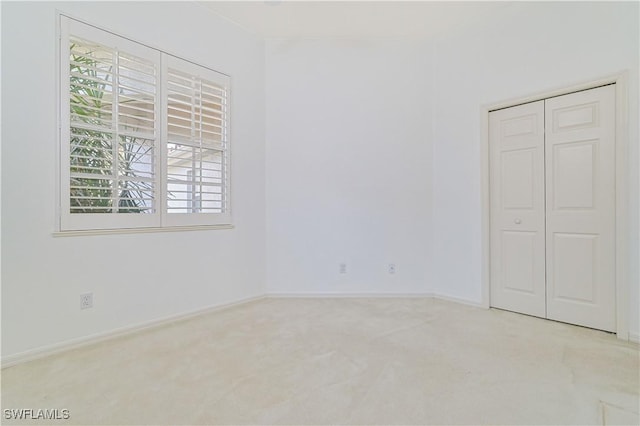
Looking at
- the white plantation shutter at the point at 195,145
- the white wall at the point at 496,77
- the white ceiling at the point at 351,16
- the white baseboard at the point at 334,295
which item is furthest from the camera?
the white baseboard at the point at 334,295

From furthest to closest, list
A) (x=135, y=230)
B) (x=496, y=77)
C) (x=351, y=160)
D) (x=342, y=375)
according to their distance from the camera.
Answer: (x=351, y=160)
(x=496, y=77)
(x=135, y=230)
(x=342, y=375)

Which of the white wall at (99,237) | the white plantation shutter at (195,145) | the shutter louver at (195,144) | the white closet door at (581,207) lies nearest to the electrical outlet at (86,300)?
the white wall at (99,237)

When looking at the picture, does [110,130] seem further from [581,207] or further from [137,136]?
[581,207]

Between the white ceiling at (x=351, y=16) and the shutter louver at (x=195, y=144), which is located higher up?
the white ceiling at (x=351, y=16)

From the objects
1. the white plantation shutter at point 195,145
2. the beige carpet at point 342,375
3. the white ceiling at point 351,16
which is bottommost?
the beige carpet at point 342,375

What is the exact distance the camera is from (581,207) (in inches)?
107

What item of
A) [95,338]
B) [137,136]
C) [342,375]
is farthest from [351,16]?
[95,338]

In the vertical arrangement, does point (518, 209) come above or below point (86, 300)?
above

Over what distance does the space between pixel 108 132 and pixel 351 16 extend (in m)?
2.51

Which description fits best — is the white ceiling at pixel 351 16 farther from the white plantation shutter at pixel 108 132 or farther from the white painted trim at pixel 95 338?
the white painted trim at pixel 95 338

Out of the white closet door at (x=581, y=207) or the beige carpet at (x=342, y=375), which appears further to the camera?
the white closet door at (x=581, y=207)

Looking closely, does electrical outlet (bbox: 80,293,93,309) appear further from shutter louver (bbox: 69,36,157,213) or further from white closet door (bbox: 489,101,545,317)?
white closet door (bbox: 489,101,545,317)

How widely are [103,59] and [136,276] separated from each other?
174cm

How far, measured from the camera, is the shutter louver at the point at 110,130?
2.38 m
